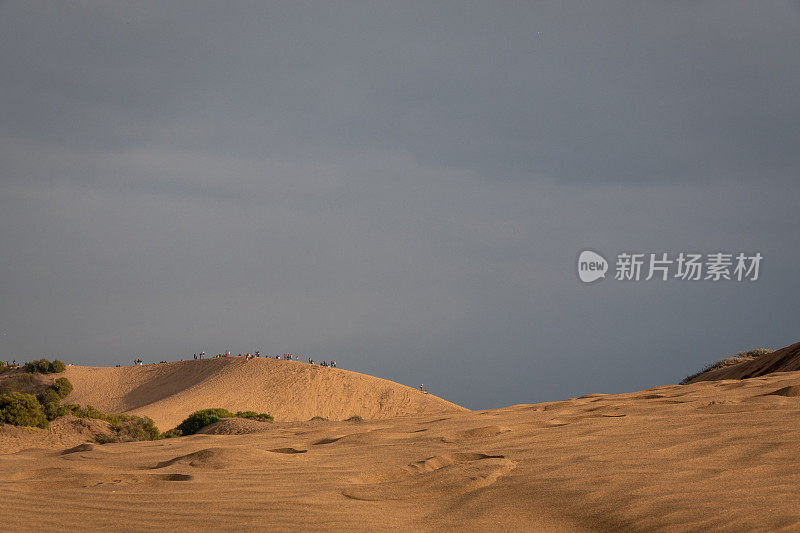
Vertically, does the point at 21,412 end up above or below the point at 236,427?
above

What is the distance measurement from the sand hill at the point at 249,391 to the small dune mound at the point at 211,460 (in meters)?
29.7

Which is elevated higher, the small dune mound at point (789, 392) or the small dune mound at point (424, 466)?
the small dune mound at point (789, 392)

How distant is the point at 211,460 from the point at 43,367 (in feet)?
148

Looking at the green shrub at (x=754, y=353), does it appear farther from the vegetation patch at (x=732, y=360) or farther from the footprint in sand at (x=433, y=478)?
the footprint in sand at (x=433, y=478)

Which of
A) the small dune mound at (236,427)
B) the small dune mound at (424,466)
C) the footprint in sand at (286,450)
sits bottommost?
the small dune mound at (236,427)

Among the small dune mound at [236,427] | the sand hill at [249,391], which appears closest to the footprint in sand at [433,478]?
the small dune mound at [236,427]

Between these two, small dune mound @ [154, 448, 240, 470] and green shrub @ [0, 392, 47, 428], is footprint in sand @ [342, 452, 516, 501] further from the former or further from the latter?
green shrub @ [0, 392, 47, 428]

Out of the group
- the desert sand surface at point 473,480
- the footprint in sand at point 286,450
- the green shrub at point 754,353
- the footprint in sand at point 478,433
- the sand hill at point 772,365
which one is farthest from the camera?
the green shrub at point 754,353

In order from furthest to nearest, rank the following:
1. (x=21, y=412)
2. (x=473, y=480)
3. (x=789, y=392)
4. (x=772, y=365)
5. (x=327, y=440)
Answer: (x=21, y=412)
(x=772, y=365)
(x=327, y=440)
(x=789, y=392)
(x=473, y=480)

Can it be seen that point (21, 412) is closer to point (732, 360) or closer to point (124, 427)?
point (124, 427)

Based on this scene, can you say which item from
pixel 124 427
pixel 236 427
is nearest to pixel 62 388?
pixel 124 427

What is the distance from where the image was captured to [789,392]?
7.32 metres

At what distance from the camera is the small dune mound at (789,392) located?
23.8 feet

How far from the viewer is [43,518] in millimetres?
4125
